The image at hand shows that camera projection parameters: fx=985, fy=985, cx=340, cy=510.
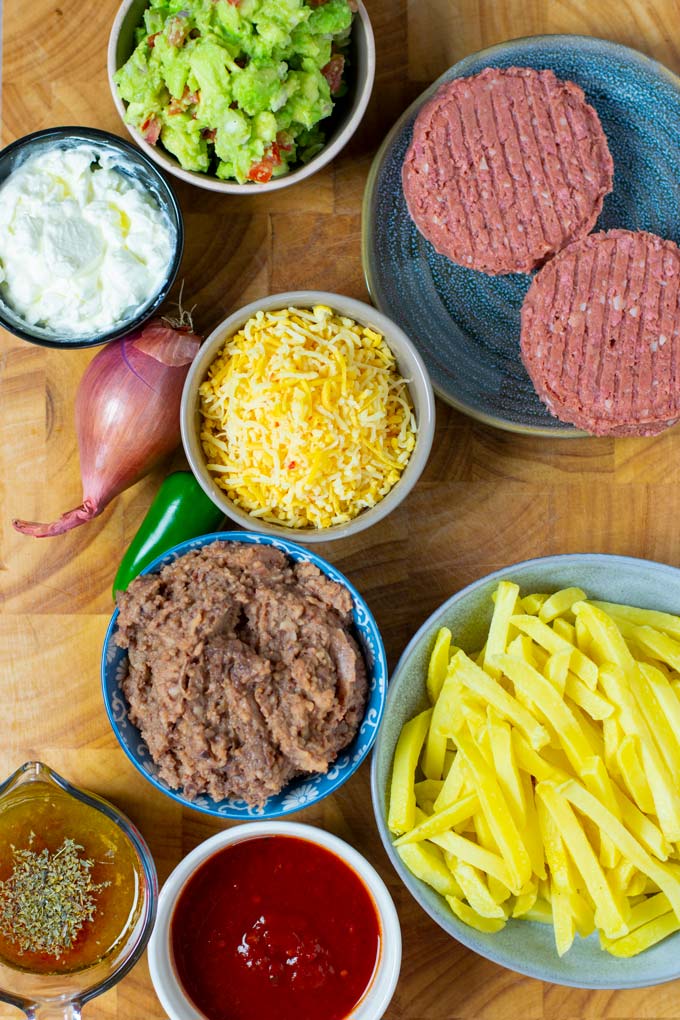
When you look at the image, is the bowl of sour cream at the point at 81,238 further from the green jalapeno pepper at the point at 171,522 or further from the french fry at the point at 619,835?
the french fry at the point at 619,835

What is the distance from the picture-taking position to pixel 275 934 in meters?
2.18

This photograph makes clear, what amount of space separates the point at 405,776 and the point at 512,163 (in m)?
1.33

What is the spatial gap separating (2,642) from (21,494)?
0.36 metres

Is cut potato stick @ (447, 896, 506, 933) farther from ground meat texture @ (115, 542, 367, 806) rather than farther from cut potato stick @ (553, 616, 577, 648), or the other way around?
cut potato stick @ (553, 616, 577, 648)

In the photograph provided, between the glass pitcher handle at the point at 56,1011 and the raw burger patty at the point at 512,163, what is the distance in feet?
6.14

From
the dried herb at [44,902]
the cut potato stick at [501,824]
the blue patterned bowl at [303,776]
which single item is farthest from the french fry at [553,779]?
the dried herb at [44,902]

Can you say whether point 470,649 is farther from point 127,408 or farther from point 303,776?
point 127,408

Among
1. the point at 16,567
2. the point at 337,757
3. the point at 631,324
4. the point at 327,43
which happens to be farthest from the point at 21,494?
the point at 631,324

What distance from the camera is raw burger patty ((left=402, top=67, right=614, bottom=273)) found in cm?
210

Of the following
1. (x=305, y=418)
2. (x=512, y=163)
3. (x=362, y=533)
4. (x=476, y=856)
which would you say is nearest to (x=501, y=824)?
(x=476, y=856)

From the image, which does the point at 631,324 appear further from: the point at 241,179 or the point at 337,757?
the point at 337,757

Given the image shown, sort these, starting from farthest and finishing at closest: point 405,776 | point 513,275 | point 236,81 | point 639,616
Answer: point 513,275
point 639,616
point 405,776
point 236,81

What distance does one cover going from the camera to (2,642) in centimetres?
239

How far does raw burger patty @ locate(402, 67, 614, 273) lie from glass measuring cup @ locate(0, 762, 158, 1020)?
151 cm
